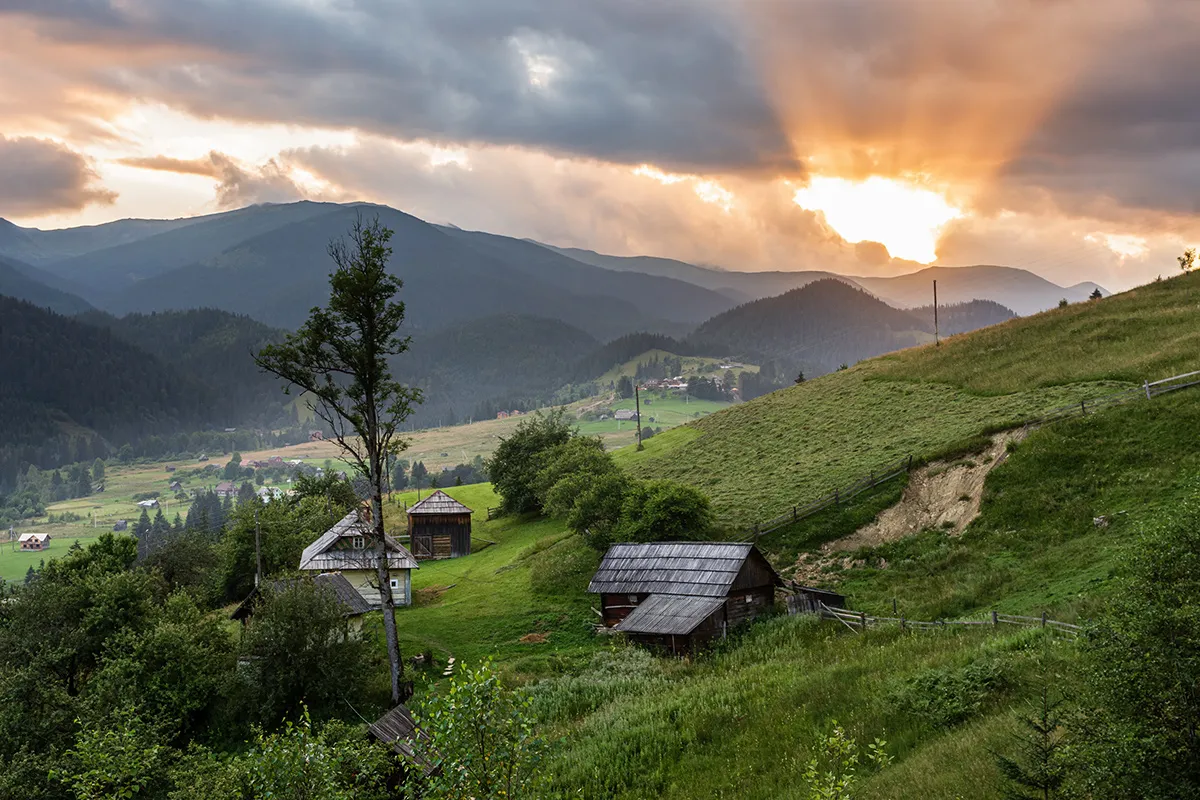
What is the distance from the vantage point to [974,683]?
818 inches

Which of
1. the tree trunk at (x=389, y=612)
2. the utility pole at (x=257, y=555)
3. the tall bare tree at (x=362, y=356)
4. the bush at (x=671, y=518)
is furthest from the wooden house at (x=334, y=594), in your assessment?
the bush at (x=671, y=518)

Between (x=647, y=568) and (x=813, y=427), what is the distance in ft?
112

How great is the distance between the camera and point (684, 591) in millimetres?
38094

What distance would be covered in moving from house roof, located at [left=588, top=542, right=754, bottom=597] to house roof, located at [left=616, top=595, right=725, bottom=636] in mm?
453

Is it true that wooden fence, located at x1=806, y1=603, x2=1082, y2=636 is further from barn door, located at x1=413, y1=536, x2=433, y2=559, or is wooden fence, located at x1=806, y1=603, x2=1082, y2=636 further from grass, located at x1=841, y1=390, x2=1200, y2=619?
barn door, located at x1=413, y1=536, x2=433, y2=559

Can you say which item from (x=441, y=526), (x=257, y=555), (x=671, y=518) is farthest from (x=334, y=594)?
(x=441, y=526)

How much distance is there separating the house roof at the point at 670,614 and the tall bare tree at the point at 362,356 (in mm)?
10814

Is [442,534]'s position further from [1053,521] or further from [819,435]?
[1053,521]

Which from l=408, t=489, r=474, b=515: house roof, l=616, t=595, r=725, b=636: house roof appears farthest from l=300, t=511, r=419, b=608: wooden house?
l=408, t=489, r=474, b=515: house roof

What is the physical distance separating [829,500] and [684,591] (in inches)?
554

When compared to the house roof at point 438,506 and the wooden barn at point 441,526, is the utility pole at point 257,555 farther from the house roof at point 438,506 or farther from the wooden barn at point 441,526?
the wooden barn at point 441,526

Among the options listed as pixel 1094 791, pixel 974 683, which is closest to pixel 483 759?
pixel 1094 791

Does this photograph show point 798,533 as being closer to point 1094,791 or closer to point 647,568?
point 647,568

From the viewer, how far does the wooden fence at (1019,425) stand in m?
43.8
